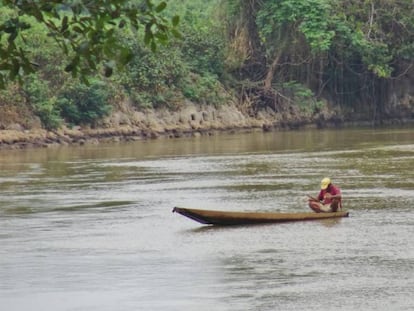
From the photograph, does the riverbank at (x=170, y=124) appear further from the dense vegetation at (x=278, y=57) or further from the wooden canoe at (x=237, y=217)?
the wooden canoe at (x=237, y=217)

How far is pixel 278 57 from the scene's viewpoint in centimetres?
6228

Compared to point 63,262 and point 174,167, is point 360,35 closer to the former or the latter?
point 174,167

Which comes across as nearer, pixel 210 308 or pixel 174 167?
pixel 210 308

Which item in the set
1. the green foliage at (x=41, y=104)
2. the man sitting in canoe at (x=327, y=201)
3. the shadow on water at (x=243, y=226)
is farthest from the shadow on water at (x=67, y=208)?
the green foliage at (x=41, y=104)

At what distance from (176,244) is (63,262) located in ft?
8.90

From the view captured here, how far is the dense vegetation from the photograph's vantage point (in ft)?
191

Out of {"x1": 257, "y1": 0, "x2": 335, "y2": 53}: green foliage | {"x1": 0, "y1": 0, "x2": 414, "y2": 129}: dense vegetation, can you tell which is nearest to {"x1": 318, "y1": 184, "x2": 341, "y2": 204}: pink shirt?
{"x1": 0, "y1": 0, "x2": 414, "y2": 129}: dense vegetation

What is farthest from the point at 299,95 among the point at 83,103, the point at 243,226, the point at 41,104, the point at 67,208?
the point at 243,226

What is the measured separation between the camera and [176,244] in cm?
2145

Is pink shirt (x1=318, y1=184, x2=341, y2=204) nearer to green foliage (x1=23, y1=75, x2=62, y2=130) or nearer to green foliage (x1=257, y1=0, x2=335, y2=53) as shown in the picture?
green foliage (x1=23, y1=75, x2=62, y2=130)

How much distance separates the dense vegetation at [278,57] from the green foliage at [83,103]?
2.65ft

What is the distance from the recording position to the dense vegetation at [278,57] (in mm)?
58188

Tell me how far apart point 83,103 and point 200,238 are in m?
33.2

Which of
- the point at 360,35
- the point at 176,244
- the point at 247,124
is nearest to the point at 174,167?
the point at 176,244
